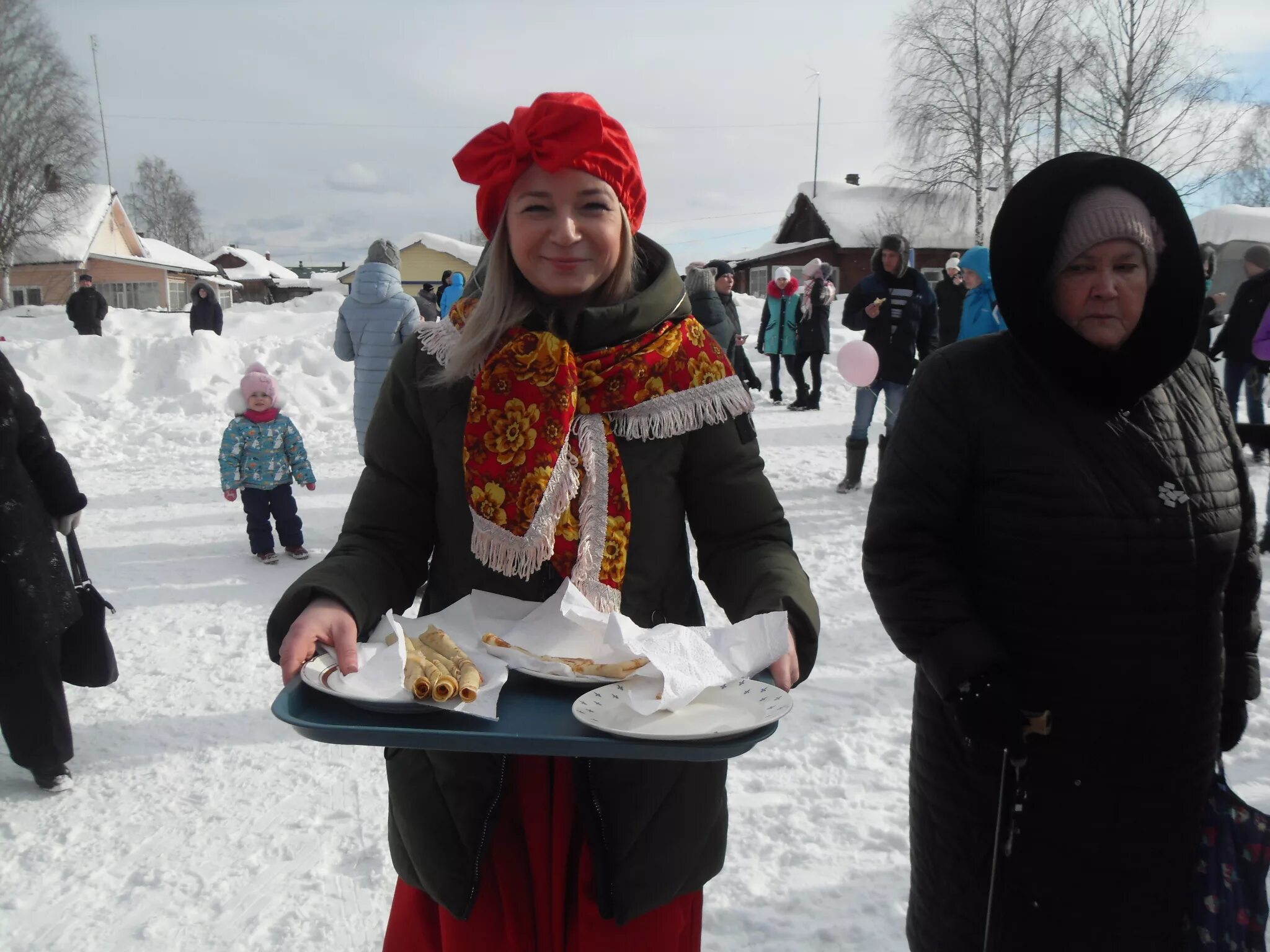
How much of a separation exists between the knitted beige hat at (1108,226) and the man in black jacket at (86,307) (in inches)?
760

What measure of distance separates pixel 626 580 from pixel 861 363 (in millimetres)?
5687

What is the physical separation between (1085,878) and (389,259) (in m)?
5.79

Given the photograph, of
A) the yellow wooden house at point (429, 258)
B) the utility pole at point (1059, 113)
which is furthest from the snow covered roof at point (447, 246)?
the utility pole at point (1059, 113)

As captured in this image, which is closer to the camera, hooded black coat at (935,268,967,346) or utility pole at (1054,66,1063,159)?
hooded black coat at (935,268,967,346)

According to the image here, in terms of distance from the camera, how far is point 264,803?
3.03m

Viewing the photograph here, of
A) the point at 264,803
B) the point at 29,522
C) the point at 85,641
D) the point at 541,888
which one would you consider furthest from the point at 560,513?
the point at 85,641

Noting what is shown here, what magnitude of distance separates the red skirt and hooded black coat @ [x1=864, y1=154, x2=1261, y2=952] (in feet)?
2.31

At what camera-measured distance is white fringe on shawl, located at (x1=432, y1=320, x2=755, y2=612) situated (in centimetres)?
149

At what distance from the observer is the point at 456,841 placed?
4.74 feet

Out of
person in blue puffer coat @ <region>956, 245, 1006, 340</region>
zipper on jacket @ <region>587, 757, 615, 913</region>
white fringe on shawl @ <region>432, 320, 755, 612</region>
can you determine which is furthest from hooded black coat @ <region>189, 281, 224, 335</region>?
zipper on jacket @ <region>587, 757, 615, 913</region>

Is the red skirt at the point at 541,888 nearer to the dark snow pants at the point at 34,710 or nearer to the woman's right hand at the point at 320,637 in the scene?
the woman's right hand at the point at 320,637

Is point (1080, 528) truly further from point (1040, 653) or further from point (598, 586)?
point (598, 586)

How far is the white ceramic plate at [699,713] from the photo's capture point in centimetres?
112

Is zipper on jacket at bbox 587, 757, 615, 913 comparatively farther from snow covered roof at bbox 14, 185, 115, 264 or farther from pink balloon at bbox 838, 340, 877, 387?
snow covered roof at bbox 14, 185, 115, 264
